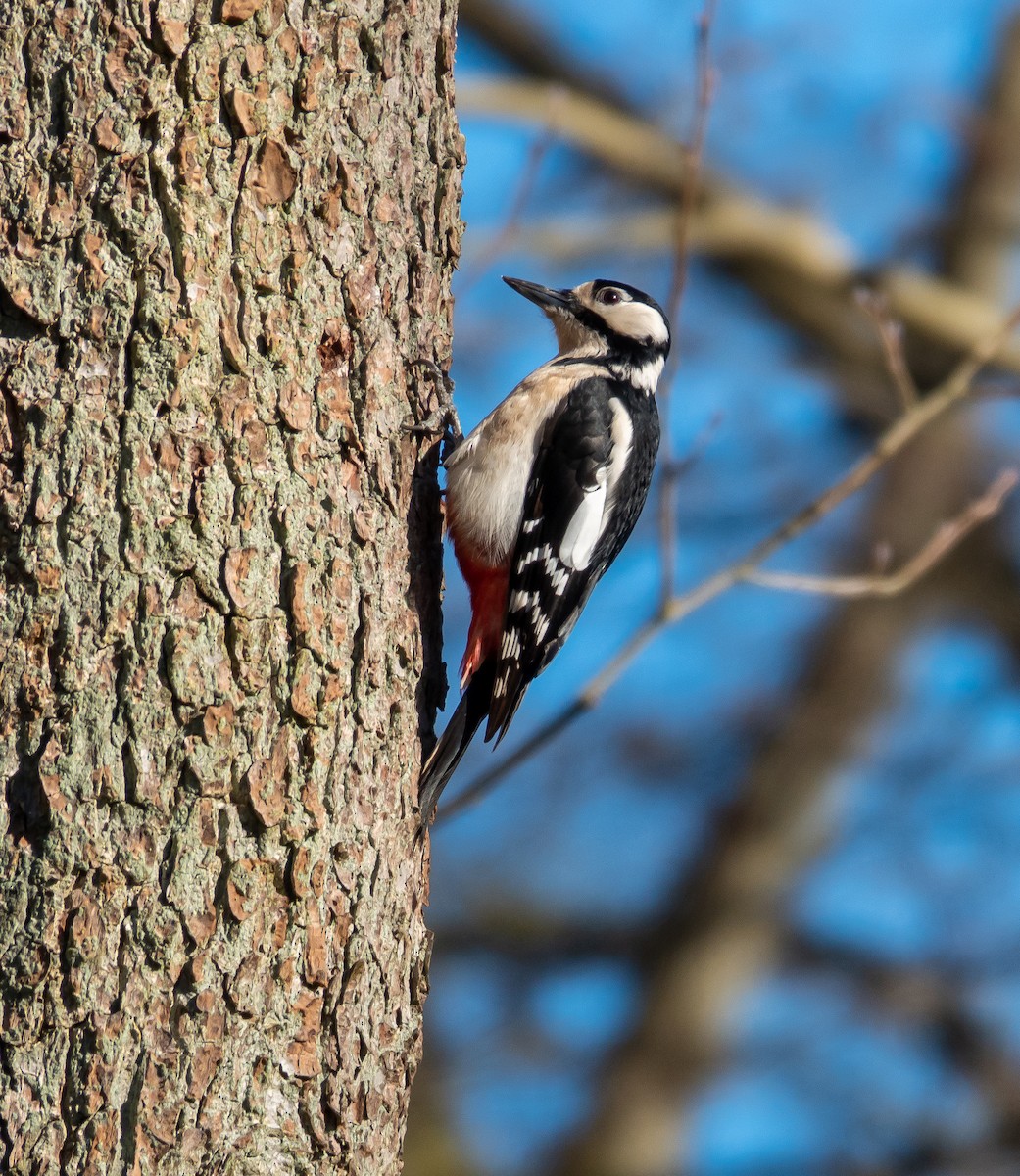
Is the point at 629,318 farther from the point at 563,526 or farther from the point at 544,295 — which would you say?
the point at 563,526

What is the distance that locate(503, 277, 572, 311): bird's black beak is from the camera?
4566mm

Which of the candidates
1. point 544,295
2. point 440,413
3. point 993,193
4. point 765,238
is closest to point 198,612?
point 440,413

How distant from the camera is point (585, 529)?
13.2ft

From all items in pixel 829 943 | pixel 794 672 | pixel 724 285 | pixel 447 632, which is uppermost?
pixel 724 285

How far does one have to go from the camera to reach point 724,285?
765 cm

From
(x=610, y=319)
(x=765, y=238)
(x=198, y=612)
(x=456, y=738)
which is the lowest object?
(x=198, y=612)

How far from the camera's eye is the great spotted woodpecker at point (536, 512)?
3.77 m

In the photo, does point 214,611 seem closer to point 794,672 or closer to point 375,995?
point 375,995

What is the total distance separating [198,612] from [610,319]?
260 cm

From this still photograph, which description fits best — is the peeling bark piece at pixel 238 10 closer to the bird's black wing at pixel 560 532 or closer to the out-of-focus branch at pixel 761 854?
the bird's black wing at pixel 560 532

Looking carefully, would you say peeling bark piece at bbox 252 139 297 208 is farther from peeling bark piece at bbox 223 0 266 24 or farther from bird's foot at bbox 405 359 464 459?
bird's foot at bbox 405 359 464 459

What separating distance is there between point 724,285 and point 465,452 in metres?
4.27

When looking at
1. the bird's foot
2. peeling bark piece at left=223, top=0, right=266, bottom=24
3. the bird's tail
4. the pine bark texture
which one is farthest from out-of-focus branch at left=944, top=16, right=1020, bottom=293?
peeling bark piece at left=223, top=0, right=266, bottom=24

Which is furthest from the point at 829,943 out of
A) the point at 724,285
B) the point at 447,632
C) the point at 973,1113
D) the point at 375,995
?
the point at 375,995
